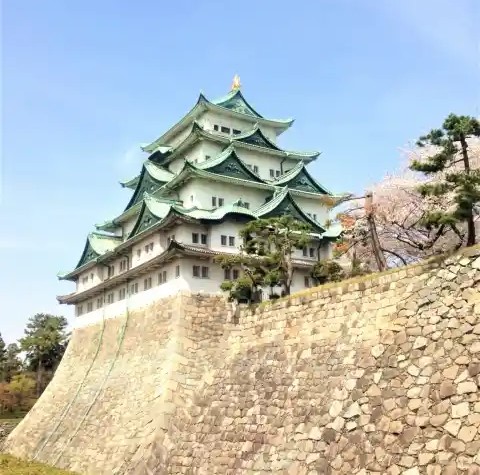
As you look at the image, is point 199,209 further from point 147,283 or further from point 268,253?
point 268,253

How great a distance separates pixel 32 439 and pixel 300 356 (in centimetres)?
2089

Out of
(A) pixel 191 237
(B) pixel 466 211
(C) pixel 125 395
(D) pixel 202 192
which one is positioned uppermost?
(D) pixel 202 192

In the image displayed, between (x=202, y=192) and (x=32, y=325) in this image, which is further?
(x=32, y=325)

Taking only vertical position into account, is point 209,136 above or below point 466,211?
above

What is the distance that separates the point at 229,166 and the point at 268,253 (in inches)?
315

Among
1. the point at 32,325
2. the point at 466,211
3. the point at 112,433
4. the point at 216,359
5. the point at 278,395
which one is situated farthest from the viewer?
the point at 32,325

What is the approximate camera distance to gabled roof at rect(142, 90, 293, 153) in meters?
34.7

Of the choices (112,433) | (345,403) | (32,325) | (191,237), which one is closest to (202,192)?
(191,237)

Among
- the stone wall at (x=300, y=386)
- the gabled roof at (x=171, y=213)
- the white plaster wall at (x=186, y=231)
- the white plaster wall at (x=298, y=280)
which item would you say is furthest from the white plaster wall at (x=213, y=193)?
the stone wall at (x=300, y=386)

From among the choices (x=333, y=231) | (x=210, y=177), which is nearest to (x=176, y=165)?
(x=210, y=177)

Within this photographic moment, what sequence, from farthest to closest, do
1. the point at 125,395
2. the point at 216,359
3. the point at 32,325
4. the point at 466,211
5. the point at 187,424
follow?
the point at 32,325, the point at 125,395, the point at 216,359, the point at 187,424, the point at 466,211

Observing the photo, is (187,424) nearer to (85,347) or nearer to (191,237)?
(191,237)

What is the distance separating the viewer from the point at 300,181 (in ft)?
107

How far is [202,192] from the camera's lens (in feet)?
95.9
